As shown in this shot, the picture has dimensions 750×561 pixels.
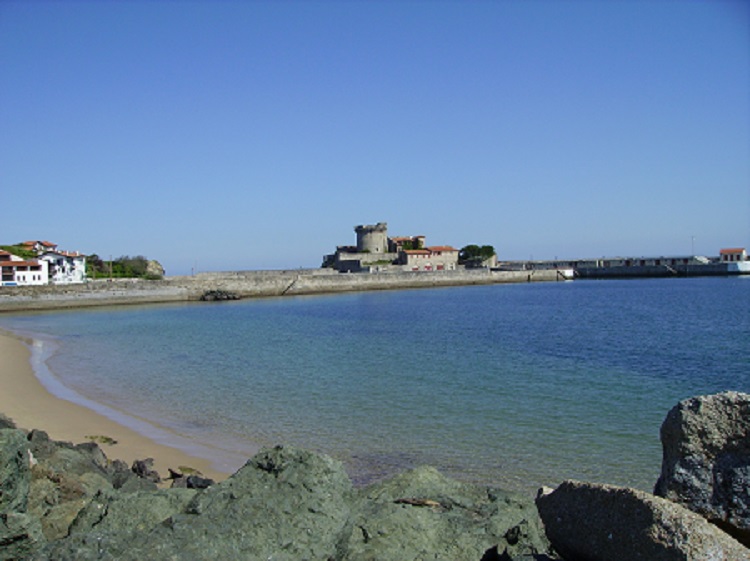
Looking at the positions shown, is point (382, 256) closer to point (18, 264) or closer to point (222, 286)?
point (222, 286)

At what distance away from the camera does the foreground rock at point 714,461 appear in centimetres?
343

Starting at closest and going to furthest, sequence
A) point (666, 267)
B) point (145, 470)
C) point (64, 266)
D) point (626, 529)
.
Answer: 1. point (626, 529)
2. point (145, 470)
3. point (64, 266)
4. point (666, 267)

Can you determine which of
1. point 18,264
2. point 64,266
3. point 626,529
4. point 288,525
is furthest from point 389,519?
point 64,266

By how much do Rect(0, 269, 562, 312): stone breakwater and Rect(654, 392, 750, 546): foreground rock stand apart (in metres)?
49.5

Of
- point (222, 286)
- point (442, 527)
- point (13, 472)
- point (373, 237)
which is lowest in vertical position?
point (442, 527)

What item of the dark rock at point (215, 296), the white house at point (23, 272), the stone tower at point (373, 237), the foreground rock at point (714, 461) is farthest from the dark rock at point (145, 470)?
the stone tower at point (373, 237)

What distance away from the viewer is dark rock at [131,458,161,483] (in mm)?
8320

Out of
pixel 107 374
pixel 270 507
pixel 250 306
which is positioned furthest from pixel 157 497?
pixel 250 306

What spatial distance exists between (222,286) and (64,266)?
17.0m

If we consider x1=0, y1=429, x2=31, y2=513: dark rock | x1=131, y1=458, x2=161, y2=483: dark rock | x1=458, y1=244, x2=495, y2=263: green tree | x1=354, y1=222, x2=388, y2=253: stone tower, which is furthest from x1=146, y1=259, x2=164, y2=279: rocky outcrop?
x1=0, y1=429, x2=31, y2=513: dark rock

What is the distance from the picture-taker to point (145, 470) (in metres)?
8.47

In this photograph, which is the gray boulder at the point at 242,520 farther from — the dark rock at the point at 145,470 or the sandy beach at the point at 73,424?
the sandy beach at the point at 73,424

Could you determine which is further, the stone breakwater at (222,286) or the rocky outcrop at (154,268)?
the rocky outcrop at (154,268)

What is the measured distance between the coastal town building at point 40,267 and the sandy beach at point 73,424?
4140cm
